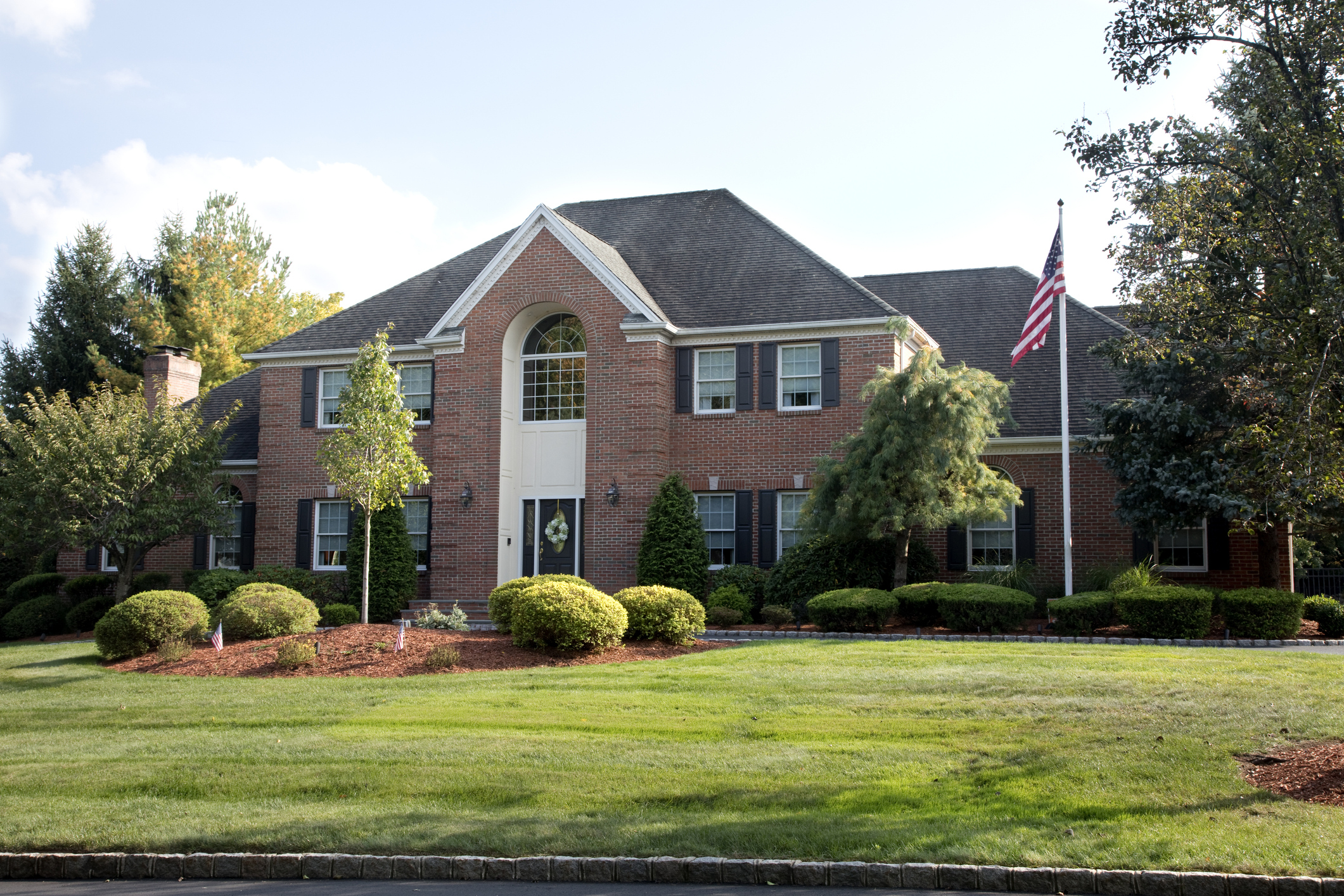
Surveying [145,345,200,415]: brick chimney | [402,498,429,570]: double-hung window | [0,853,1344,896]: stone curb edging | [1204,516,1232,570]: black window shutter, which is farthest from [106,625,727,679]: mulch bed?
[145,345,200,415]: brick chimney

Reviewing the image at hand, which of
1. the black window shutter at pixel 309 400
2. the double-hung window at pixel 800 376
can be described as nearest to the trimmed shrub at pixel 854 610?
the double-hung window at pixel 800 376

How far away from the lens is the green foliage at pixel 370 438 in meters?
18.1

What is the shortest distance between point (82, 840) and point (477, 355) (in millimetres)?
17202

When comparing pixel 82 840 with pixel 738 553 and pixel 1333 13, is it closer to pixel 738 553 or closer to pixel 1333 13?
pixel 1333 13

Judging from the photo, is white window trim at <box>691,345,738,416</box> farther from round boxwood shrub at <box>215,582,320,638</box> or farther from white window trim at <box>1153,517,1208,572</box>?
round boxwood shrub at <box>215,582,320,638</box>

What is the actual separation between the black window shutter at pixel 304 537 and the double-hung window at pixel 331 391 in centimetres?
203

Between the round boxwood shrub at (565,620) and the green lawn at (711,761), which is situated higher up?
the round boxwood shrub at (565,620)

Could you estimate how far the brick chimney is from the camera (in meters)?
28.5

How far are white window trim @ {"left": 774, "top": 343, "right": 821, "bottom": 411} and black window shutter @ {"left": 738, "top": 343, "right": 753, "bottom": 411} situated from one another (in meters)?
0.57

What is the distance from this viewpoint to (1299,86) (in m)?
9.27

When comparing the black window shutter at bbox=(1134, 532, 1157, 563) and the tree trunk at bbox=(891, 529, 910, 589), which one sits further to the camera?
the black window shutter at bbox=(1134, 532, 1157, 563)

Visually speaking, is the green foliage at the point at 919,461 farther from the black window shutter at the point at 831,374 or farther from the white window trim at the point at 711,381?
the white window trim at the point at 711,381

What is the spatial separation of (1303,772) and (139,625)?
1491 centimetres

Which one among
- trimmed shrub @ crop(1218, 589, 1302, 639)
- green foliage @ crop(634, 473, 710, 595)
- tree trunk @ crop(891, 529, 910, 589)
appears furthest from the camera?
green foliage @ crop(634, 473, 710, 595)
